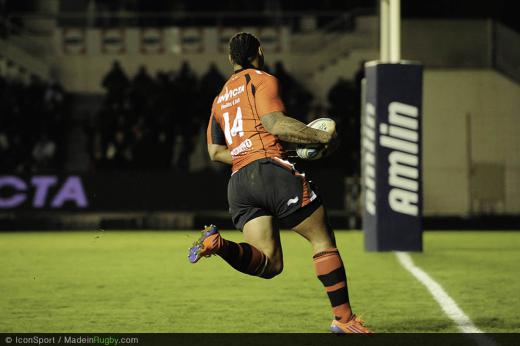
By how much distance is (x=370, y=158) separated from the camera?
46.9 ft

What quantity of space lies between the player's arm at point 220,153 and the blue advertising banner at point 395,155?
675cm

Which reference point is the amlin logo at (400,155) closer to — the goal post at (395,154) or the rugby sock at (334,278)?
the goal post at (395,154)

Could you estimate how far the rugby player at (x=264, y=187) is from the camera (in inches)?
276

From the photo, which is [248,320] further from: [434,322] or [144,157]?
[144,157]

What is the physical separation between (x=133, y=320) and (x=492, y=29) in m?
18.7

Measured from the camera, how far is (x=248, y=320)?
8.17 meters

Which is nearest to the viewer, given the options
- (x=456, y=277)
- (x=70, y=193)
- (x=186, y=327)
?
(x=186, y=327)

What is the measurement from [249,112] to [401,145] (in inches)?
283

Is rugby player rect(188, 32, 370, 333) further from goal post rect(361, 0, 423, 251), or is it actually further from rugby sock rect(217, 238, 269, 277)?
goal post rect(361, 0, 423, 251)

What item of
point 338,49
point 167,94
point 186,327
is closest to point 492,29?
point 338,49

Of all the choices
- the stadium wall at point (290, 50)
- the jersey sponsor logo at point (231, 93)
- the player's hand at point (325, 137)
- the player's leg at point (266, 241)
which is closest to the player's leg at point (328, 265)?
the player's leg at point (266, 241)

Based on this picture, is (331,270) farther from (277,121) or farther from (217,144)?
(217,144)

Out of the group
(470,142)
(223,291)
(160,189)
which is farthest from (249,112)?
(470,142)

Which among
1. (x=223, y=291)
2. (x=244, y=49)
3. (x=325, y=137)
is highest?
(x=244, y=49)
